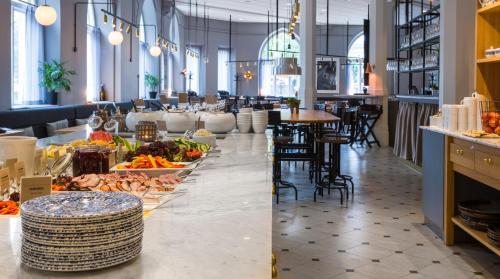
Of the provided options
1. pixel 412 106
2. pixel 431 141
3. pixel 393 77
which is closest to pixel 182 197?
pixel 431 141

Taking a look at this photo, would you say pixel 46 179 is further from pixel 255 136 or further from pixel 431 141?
pixel 431 141

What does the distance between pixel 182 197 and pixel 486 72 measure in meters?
3.80

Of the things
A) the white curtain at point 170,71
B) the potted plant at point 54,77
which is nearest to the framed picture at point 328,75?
the white curtain at point 170,71

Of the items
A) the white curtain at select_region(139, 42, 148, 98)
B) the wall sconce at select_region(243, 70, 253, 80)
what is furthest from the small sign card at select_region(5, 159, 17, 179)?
the wall sconce at select_region(243, 70, 253, 80)

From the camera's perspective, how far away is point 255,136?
383cm

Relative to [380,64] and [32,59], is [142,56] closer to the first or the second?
[380,64]

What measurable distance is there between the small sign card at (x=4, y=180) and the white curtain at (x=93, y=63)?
1183cm

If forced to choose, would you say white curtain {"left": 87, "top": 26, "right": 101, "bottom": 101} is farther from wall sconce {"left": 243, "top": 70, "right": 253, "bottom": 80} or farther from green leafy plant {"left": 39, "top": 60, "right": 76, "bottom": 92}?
wall sconce {"left": 243, "top": 70, "right": 253, "bottom": 80}

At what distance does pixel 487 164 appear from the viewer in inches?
142

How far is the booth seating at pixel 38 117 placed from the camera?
24.4ft

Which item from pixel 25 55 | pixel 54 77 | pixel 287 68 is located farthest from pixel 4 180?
pixel 287 68

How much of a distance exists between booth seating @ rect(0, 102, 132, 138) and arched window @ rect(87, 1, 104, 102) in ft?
11.8

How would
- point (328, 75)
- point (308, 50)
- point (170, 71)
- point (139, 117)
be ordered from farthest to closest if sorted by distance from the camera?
point (328, 75) < point (170, 71) < point (308, 50) < point (139, 117)

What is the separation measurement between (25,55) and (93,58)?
3869 millimetres
